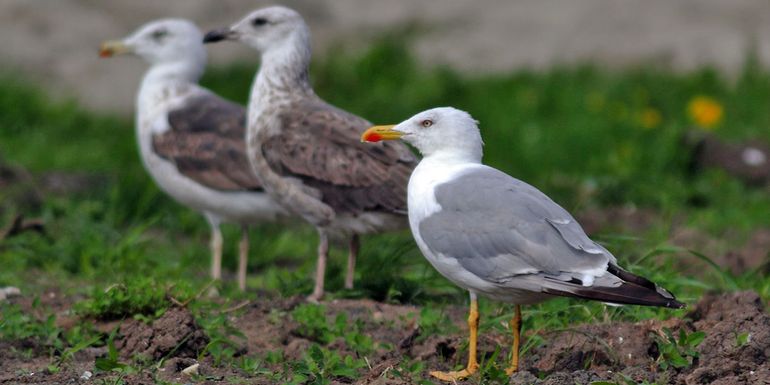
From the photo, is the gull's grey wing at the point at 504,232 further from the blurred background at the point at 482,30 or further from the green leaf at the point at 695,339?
the blurred background at the point at 482,30

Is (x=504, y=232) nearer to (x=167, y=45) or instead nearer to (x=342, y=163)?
(x=342, y=163)

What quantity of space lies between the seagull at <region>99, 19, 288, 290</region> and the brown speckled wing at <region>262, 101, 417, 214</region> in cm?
56

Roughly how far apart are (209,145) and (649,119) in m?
4.17

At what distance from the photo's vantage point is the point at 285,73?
677 cm

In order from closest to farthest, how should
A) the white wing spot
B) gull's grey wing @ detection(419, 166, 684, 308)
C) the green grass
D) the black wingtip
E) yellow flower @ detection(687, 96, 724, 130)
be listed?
the black wingtip, gull's grey wing @ detection(419, 166, 684, 308), the green grass, the white wing spot, yellow flower @ detection(687, 96, 724, 130)

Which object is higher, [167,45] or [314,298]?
[167,45]

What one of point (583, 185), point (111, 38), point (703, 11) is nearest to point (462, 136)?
point (583, 185)

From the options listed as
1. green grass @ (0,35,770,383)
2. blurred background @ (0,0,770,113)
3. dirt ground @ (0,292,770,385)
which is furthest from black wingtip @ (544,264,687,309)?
blurred background @ (0,0,770,113)

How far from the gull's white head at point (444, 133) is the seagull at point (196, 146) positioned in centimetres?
183

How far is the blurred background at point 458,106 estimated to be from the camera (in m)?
6.84

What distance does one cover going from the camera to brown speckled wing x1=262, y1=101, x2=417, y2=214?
6180 millimetres

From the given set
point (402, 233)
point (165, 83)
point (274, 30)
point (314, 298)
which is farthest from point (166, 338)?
point (165, 83)

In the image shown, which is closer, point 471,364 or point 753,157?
point 471,364

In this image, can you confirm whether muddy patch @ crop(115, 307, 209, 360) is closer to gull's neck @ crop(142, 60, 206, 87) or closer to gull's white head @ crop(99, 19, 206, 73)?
gull's neck @ crop(142, 60, 206, 87)
